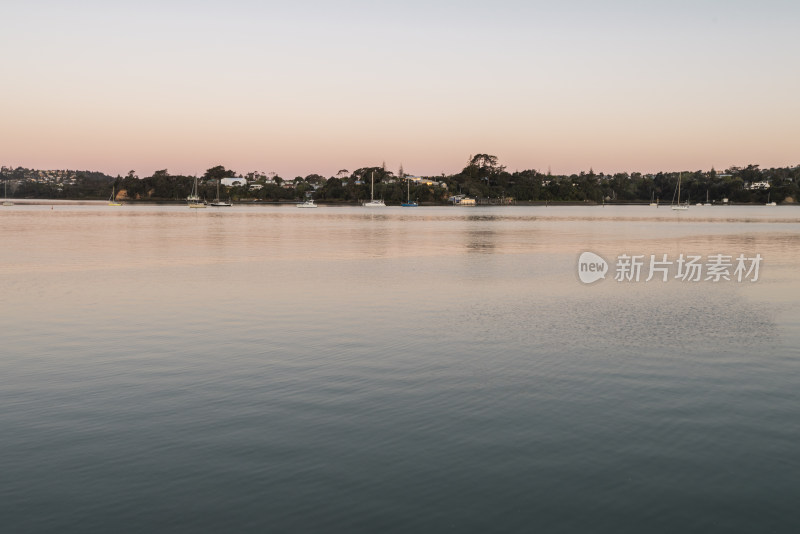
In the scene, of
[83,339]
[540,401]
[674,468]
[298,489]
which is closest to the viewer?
[298,489]

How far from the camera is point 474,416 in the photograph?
1370 centimetres

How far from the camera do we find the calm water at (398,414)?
31.7 ft

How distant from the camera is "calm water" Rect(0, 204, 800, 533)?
9.67 meters

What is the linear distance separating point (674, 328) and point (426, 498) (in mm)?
16292

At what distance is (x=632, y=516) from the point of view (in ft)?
31.1

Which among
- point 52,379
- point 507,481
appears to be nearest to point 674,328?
point 507,481

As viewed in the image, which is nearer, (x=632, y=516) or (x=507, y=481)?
(x=632, y=516)

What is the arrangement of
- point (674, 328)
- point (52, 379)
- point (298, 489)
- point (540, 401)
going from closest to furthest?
point (298, 489) < point (540, 401) < point (52, 379) < point (674, 328)

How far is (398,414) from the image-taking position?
45.1 ft

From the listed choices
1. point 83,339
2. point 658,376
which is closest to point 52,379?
point 83,339

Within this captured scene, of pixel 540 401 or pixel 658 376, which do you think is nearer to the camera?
pixel 540 401

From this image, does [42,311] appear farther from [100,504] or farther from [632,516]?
[632,516]

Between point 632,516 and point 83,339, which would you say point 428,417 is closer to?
point 632,516

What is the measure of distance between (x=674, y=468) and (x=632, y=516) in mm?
1990
